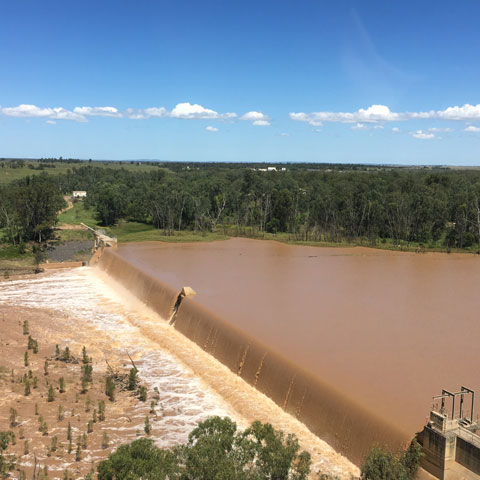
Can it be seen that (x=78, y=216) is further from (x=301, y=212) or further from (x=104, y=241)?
(x=301, y=212)

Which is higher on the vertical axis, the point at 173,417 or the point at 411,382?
the point at 411,382

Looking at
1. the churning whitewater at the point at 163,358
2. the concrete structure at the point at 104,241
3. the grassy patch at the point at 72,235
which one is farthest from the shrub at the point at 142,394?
the grassy patch at the point at 72,235

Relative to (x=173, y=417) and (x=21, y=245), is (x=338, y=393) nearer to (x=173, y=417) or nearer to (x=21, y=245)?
(x=173, y=417)

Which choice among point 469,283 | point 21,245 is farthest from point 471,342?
point 21,245

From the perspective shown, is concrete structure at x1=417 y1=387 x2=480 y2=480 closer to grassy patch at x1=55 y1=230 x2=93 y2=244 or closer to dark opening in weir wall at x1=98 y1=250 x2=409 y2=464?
dark opening in weir wall at x1=98 y1=250 x2=409 y2=464

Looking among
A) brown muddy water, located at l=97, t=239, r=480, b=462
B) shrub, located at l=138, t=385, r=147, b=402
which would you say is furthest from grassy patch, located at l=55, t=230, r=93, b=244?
shrub, located at l=138, t=385, r=147, b=402

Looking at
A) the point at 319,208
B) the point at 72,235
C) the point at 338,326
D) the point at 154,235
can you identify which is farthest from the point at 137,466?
the point at 72,235
